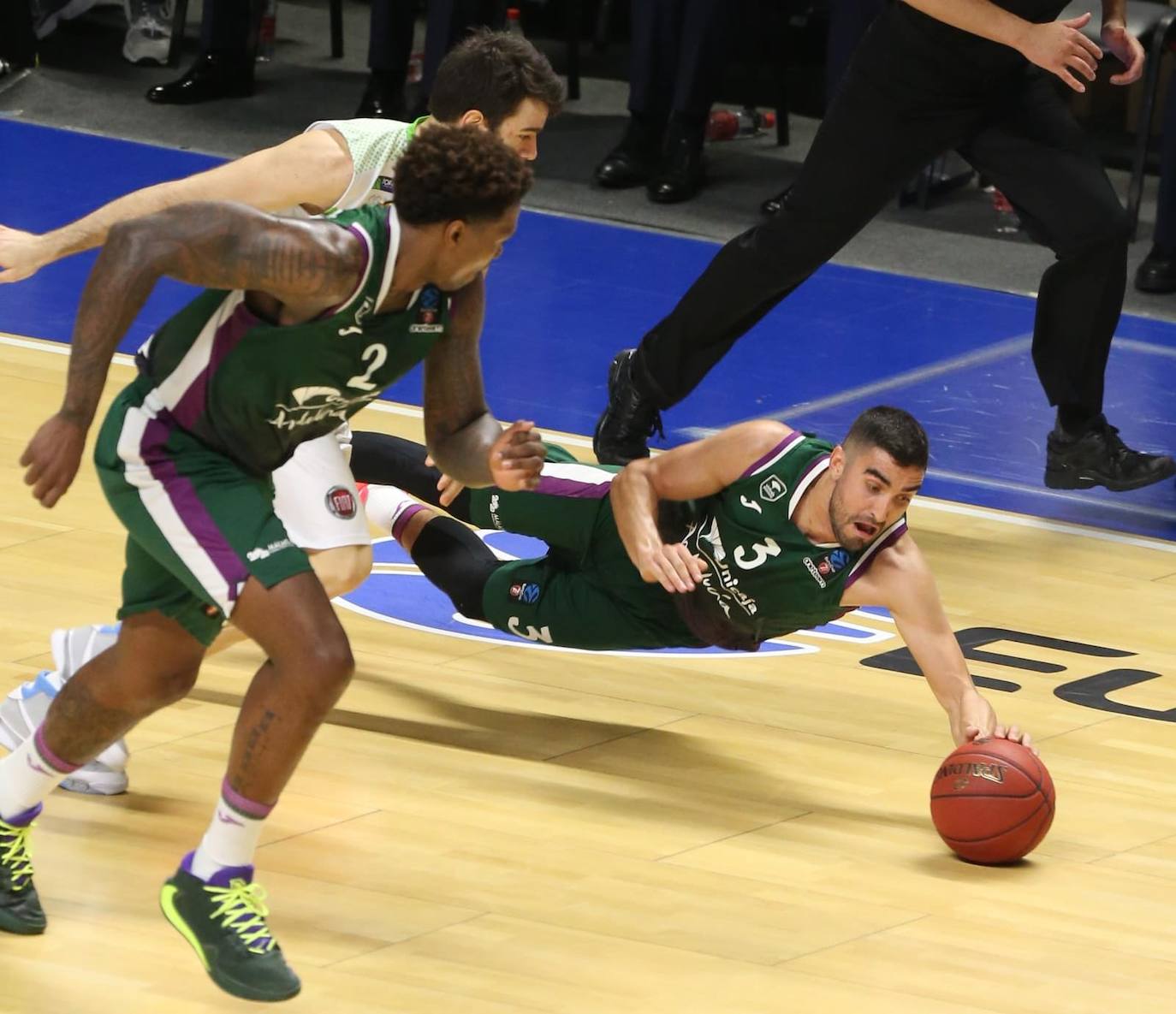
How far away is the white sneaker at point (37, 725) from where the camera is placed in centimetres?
457

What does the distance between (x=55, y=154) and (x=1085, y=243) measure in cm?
572

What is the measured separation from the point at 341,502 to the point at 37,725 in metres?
0.79

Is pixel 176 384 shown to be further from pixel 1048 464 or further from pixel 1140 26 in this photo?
pixel 1140 26

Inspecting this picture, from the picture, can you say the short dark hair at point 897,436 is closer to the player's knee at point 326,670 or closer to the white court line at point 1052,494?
the player's knee at point 326,670

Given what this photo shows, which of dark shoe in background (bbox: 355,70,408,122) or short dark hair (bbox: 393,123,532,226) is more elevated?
short dark hair (bbox: 393,123,532,226)

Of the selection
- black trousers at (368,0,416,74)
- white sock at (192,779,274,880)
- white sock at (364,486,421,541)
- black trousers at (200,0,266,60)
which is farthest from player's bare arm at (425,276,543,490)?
black trousers at (200,0,266,60)

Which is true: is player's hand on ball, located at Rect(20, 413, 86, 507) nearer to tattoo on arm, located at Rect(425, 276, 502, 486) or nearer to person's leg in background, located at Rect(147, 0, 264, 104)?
tattoo on arm, located at Rect(425, 276, 502, 486)

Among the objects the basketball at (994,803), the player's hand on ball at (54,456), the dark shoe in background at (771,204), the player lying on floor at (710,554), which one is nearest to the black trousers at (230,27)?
the dark shoe in background at (771,204)

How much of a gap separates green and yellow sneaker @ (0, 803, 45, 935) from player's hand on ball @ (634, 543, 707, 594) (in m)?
1.32

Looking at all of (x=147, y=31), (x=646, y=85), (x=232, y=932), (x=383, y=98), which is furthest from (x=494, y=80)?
(x=147, y=31)

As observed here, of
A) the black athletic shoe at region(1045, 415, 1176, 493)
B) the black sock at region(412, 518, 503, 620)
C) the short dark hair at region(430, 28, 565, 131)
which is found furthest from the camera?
the black athletic shoe at region(1045, 415, 1176, 493)

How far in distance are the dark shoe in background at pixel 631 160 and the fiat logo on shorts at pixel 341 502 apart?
234 inches

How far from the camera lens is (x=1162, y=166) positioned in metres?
9.34

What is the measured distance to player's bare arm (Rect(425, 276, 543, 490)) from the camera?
4055 mm
